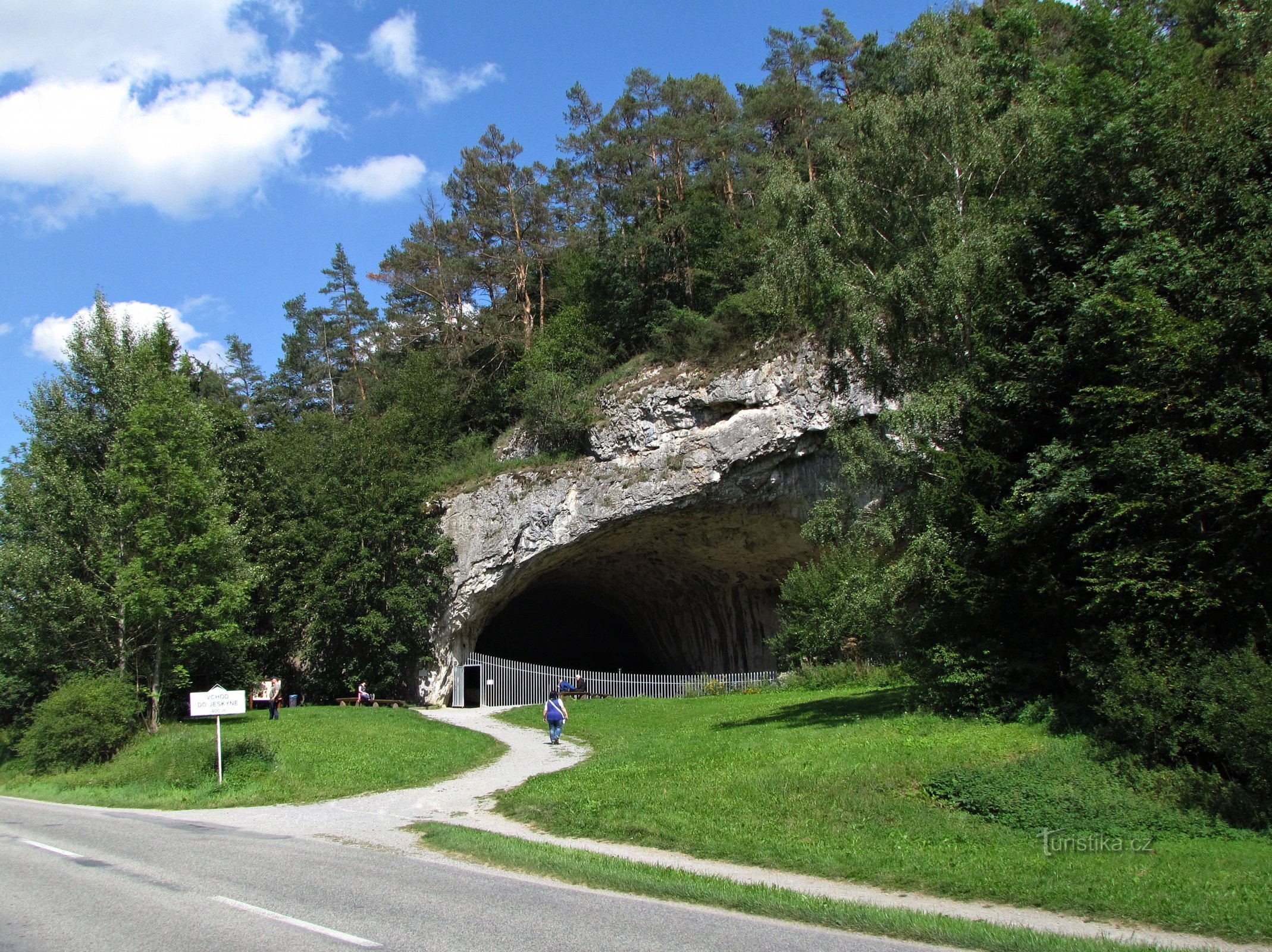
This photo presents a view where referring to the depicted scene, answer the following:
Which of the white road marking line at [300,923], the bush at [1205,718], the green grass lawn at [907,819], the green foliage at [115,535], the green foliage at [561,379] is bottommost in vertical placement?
the green grass lawn at [907,819]

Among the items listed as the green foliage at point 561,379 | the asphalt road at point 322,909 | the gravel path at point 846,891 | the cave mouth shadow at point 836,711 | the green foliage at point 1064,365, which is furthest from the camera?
the green foliage at point 561,379

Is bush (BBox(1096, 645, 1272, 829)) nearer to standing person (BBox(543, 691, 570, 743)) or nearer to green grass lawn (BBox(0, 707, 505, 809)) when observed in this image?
green grass lawn (BBox(0, 707, 505, 809))

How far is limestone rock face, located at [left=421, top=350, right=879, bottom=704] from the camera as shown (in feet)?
90.9

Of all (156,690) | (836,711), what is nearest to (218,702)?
(156,690)

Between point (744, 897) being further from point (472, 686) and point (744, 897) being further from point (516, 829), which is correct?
point (472, 686)

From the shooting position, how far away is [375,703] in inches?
1083

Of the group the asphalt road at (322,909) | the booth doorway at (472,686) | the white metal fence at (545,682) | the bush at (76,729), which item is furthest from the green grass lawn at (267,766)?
the white metal fence at (545,682)

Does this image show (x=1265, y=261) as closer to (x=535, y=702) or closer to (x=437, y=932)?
(x=437, y=932)

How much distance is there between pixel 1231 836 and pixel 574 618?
38948mm

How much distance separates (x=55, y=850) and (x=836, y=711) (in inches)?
521

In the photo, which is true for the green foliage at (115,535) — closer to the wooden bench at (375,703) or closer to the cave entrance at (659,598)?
the wooden bench at (375,703)

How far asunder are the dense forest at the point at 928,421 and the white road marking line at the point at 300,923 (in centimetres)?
849

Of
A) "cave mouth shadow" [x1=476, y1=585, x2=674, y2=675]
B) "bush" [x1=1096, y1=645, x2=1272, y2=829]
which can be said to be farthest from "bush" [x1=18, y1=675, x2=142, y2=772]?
"cave mouth shadow" [x1=476, y1=585, x2=674, y2=675]

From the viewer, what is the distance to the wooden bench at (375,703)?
2741 centimetres
